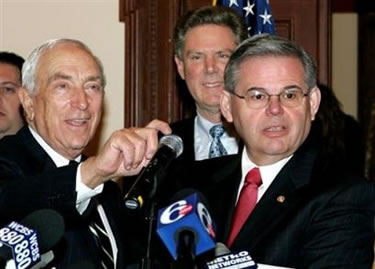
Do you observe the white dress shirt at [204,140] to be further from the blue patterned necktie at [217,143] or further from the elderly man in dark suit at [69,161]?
the elderly man in dark suit at [69,161]

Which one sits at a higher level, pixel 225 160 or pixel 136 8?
pixel 136 8

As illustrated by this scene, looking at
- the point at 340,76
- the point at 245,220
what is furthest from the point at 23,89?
the point at 340,76

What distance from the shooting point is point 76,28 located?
251 inches

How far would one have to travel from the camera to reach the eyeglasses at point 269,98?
3361 mm

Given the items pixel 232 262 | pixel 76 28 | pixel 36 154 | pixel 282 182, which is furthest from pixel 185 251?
pixel 76 28

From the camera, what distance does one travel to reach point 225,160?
374 cm

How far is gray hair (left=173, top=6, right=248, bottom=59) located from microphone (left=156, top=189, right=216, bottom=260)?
226 centimetres

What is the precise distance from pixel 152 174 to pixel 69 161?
1.20m

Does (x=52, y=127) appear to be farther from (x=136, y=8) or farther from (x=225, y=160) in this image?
(x=136, y=8)

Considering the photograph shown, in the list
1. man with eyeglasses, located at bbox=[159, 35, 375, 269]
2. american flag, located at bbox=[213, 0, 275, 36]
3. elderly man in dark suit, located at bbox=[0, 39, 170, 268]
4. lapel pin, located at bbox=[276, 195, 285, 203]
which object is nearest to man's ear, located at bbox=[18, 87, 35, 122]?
elderly man in dark suit, located at bbox=[0, 39, 170, 268]

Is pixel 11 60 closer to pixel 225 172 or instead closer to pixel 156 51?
pixel 156 51

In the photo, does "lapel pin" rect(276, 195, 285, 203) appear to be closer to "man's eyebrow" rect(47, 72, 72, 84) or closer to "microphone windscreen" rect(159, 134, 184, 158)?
"microphone windscreen" rect(159, 134, 184, 158)

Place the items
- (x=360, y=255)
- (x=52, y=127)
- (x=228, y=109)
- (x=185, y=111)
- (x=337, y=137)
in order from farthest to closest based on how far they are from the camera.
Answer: (x=185, y=111), (x=337, y=137), (x=52, y=127), (x=228, y=109), (x=360, y=255)

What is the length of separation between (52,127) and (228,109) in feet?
2.43
